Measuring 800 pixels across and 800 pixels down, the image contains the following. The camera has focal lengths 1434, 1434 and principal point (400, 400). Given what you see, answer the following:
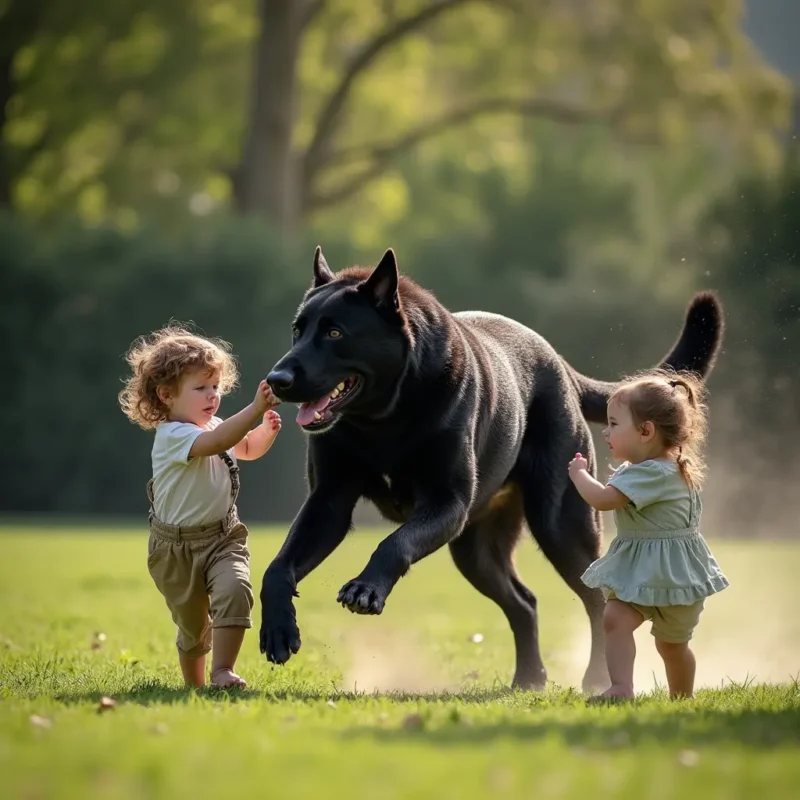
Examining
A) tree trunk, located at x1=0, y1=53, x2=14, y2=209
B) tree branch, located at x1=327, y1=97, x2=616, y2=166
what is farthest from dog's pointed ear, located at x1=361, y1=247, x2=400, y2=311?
tree branch, located at x1=327, y1=97, x2=616, y2=166

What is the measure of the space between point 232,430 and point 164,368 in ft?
1.47

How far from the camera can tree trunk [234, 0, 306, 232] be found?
86.4 ft

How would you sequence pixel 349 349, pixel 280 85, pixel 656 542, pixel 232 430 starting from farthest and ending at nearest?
pixel 280 85, pixel 349 349, pixel 656 542, pixel 232 430

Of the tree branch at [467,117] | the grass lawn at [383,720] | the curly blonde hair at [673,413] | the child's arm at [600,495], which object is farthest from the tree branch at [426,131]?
the child's arm at [600,495]

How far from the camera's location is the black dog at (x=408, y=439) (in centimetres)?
568

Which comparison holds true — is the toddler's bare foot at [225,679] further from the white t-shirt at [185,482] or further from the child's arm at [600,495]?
the child's arm at [600,495]

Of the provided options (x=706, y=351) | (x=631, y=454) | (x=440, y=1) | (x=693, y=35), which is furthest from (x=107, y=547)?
(x=693, y=35)

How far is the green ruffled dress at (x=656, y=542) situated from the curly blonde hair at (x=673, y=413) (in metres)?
0.07

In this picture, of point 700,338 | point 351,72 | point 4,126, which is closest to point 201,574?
point 700,338

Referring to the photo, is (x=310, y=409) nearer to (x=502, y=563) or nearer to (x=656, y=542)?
(x=656, y=542)

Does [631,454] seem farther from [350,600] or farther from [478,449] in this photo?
[350,600]

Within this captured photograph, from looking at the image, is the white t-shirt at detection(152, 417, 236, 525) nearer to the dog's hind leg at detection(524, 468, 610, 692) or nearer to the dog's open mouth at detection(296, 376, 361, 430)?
the dog's open mouth at detection(296, 376, 361, 430)

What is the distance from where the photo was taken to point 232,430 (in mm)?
5512

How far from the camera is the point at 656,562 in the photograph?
5.59 m
